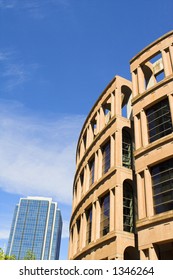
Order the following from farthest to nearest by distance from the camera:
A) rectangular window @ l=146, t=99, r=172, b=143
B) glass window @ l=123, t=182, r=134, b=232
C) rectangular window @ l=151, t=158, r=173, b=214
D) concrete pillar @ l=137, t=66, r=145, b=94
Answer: concrete pillar @ l=137, t=66, r=145, b=94 → glass window @ l=123, t=182, r=134, b=232 → rectangular window @ l=146, t=99, r=172, b=143 → rectangular window @ l=151, t=158, r=173, b=214

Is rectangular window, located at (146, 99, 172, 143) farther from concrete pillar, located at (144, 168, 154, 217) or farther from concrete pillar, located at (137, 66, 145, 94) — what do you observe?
concrete pillar, located at (144, 168, 154, 217)

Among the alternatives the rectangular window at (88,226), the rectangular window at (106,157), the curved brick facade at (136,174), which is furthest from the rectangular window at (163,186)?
the rectangular window at (88,226)

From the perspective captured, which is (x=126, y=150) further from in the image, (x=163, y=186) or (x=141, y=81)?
(x=163, y=186)

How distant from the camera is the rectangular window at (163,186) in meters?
16.6

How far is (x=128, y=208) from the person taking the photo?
67.2 feet

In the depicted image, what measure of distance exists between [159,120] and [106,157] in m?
6.78

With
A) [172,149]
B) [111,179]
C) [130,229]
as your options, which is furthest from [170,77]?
[130,229]

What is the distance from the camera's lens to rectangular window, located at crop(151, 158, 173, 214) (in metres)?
16.6

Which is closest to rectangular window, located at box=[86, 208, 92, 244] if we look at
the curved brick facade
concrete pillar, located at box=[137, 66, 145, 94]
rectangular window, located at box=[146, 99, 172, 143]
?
the curved brick facade

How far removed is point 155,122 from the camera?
2012cm

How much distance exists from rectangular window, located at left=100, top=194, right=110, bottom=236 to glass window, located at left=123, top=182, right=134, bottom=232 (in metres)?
1.53

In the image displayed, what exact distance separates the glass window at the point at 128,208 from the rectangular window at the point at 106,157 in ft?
9.38

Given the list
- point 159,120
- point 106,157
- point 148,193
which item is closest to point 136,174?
point 148,193
